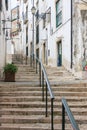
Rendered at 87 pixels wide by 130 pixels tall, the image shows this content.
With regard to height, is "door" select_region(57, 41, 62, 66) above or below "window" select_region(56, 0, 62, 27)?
below

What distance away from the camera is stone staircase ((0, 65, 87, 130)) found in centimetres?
856

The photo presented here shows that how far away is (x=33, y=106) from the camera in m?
9.83

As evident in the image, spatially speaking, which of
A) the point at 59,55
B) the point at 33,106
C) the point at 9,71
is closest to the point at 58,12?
the point at 59,55

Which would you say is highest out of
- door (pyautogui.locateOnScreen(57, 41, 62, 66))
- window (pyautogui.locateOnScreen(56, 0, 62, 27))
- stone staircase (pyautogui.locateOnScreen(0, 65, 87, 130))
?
window (pyautogui.locateOnScreen(56, 0, 62, 27))

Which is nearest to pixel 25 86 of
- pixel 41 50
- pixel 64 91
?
pixel 64 91

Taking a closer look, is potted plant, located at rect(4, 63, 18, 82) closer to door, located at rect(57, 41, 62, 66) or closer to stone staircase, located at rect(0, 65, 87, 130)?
stone staircase, located at rect(0, 65, 87, 130)

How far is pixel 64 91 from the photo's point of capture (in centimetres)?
1098

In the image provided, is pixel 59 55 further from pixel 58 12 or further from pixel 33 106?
pixel 33 106

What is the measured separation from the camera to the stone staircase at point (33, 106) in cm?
856

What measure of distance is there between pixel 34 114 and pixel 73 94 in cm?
182

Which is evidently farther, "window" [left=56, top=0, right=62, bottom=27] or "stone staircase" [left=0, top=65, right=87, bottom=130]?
"window" [left=56, top=0, right=62, bottom=27]

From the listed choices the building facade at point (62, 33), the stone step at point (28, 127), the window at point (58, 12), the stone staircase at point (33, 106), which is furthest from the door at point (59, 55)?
the stone step at point (28, 127)

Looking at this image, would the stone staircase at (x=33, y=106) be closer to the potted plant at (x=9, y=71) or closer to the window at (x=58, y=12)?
the potted plant at (x=9, y=71)

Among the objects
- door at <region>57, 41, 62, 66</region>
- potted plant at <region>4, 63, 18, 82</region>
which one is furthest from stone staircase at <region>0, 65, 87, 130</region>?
door at <region>57, 41, 62, 66</region>
